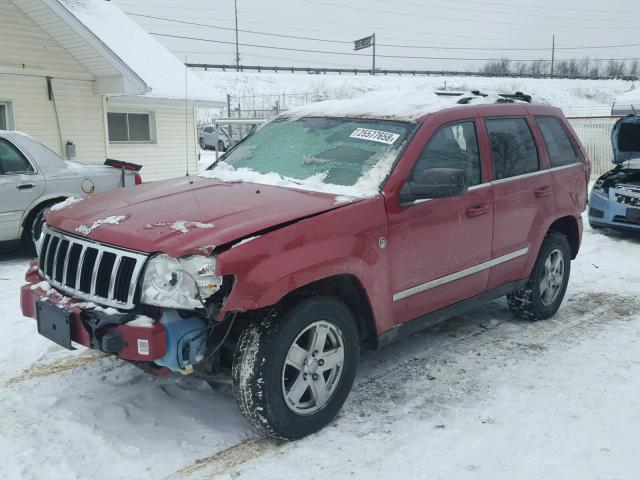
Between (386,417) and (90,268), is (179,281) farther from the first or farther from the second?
(386,417)

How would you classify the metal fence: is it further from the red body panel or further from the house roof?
the red body panel

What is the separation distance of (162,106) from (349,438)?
529 inches

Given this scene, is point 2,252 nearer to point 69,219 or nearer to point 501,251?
point 69,219

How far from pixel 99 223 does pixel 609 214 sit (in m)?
8.21

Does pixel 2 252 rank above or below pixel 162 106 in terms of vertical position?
below

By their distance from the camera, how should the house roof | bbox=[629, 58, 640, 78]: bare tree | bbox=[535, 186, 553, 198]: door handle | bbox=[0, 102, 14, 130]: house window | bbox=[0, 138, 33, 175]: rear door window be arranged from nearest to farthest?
bbox=[535, 186, 553, 198]: door handle, bbox=[0, 138, 33, 175]: rear door window, the house roof, bbox=[0, 102, 14, 130]: house window, bbox=[629, 58, 640, 78]: bare tree

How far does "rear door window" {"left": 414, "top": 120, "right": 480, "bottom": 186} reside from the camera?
4156 millimetres

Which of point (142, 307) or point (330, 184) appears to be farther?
point (330, 184)

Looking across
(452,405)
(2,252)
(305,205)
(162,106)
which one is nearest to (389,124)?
(305,205)

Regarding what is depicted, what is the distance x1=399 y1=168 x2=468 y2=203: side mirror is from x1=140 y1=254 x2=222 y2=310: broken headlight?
4.66 feet

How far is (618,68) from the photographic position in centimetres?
8875

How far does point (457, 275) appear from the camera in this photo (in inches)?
172

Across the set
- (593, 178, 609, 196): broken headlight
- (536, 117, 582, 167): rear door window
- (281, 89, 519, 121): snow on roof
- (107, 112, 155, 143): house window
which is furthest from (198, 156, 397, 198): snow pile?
(107, 112, 155, 143): house window

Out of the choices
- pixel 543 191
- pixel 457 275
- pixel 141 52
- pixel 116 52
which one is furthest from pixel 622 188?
pixel 141 52
